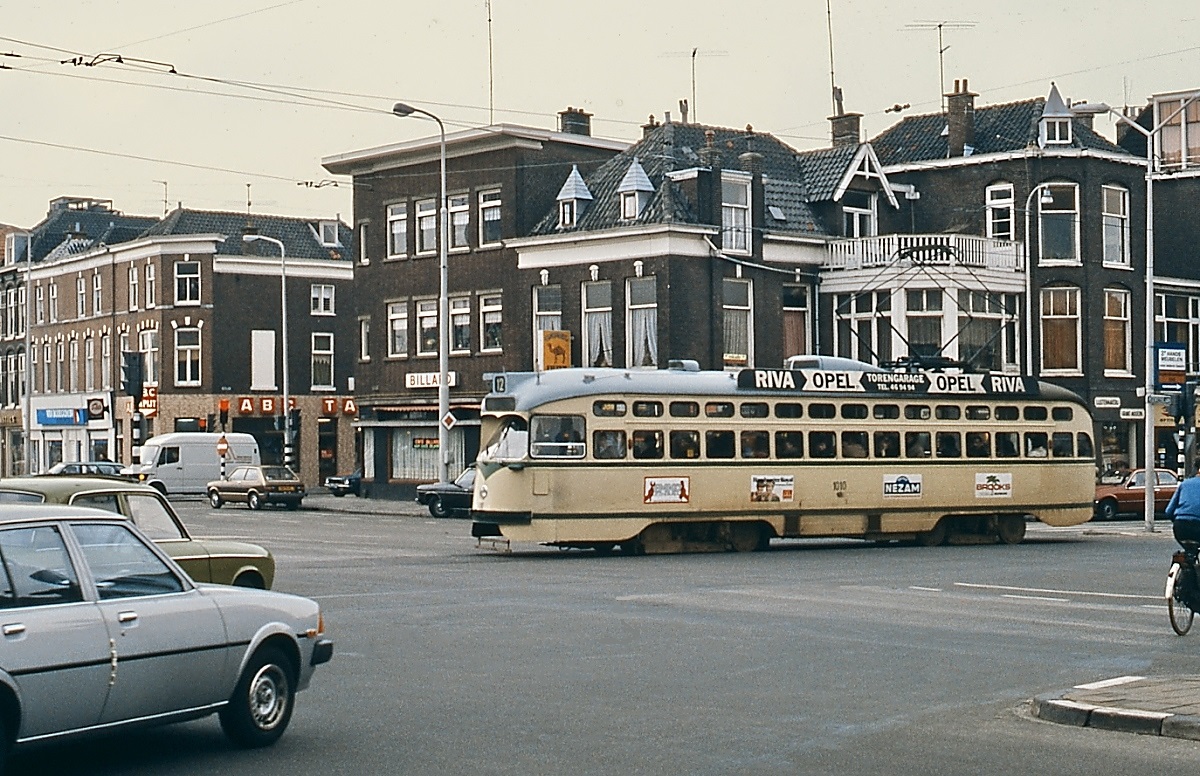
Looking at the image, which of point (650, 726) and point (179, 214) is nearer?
point (650, 726)

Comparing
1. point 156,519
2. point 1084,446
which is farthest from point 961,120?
point 156,519

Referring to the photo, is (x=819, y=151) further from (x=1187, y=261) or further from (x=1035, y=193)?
(x=1187, y=261)

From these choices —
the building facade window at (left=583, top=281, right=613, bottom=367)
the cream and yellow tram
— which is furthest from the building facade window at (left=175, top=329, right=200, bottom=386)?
the cream and yellow tram

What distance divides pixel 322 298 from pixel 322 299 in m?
0.05

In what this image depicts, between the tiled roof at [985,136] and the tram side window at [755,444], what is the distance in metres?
24.3

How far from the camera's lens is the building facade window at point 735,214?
5009 cm

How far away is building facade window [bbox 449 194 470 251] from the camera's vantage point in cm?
5509

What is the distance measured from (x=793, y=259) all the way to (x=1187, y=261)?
17199mm

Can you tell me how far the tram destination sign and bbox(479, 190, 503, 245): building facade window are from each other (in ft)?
73.2

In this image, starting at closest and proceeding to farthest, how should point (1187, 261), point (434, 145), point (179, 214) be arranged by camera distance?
point (434, 145), point (1187, 261), point (179, 214)

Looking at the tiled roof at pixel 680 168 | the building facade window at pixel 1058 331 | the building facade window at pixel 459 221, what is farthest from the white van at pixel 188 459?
the building facade window at pixel 1058 331

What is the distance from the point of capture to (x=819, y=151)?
183ft

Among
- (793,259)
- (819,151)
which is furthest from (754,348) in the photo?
(819,151)

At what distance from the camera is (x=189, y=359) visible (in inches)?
2943
